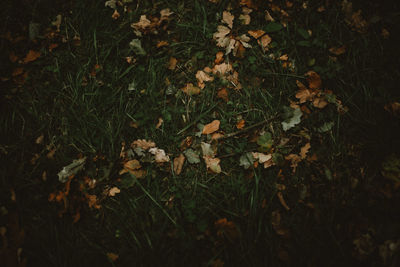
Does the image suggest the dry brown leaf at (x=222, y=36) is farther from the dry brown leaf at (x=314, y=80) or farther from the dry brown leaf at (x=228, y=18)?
the dry brown leaf at (x=314, y=80)

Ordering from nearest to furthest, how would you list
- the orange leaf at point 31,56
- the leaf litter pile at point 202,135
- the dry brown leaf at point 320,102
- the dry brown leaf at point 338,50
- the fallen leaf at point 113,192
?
the leaf litter pile at point 202,135, the fallen leaf at point 113,192, the dry brown leaf at point 320,102, the dry brown leaf at point 338,50, the orange leaf at point 31,56

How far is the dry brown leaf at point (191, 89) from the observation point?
5.98 feet

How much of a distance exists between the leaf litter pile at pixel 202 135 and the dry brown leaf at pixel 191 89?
18 mm

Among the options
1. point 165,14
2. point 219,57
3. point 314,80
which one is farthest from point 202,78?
point 314,80

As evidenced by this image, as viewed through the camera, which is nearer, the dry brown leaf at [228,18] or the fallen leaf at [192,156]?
the fallen leaf at [192,156]

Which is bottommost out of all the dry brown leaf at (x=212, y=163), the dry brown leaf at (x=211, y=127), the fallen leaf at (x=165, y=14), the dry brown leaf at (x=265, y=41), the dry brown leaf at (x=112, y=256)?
the dry brown leaf at (x=112, y=256)

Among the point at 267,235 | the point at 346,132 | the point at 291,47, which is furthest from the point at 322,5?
the point at 267,235

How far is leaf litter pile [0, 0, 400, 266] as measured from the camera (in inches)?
57.4

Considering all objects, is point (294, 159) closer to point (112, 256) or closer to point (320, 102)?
point (320, 102)

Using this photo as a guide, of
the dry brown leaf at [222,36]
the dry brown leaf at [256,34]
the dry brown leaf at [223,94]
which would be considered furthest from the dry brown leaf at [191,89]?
the dry brown leaf at [256,34]

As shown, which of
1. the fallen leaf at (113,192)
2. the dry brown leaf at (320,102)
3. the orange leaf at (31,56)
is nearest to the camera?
the fallen leaf at (113,192)

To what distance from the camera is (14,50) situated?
1.95m

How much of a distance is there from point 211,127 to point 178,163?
35cm

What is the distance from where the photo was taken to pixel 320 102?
171 cm
